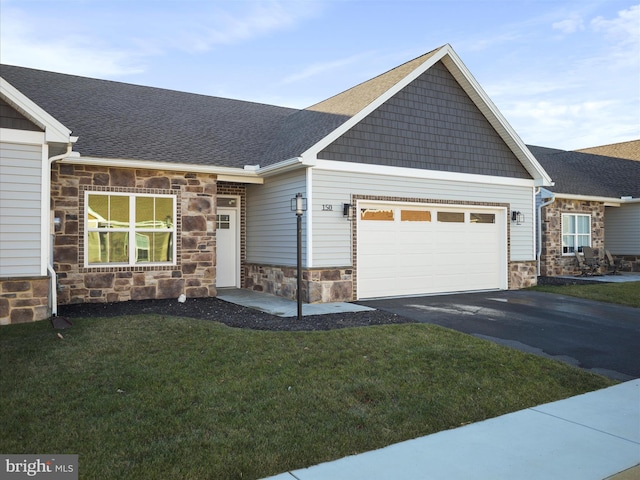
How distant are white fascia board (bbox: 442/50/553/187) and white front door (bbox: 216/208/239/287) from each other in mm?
7176

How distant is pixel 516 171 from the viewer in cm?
1423

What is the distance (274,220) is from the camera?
1223cm

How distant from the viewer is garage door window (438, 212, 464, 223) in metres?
12.9

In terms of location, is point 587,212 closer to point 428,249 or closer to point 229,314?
point 428,249

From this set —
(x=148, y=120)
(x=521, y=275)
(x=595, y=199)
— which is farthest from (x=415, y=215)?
(x=595, y=199)

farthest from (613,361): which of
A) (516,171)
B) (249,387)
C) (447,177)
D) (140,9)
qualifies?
(140,9)

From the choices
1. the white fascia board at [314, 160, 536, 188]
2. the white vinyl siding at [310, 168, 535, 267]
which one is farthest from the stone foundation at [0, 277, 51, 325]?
the white fascia board at [314, 160, 536, 188]

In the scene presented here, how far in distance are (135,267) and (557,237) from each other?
15.2 metres

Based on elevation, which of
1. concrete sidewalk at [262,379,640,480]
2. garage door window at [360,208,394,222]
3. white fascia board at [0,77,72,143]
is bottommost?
concrete sidewalk at [262,379,640,480]

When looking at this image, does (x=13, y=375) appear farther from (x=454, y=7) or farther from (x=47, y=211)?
(x=454, y=7)

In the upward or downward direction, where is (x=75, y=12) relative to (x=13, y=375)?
upward

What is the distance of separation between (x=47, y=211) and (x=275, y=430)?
6450 millimetres

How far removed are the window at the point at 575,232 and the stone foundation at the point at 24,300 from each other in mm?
17567

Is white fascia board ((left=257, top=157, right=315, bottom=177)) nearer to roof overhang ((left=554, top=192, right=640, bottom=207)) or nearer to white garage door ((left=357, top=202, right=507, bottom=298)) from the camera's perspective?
white garage door ((left=357, top=202, right=507, bottom=298))
